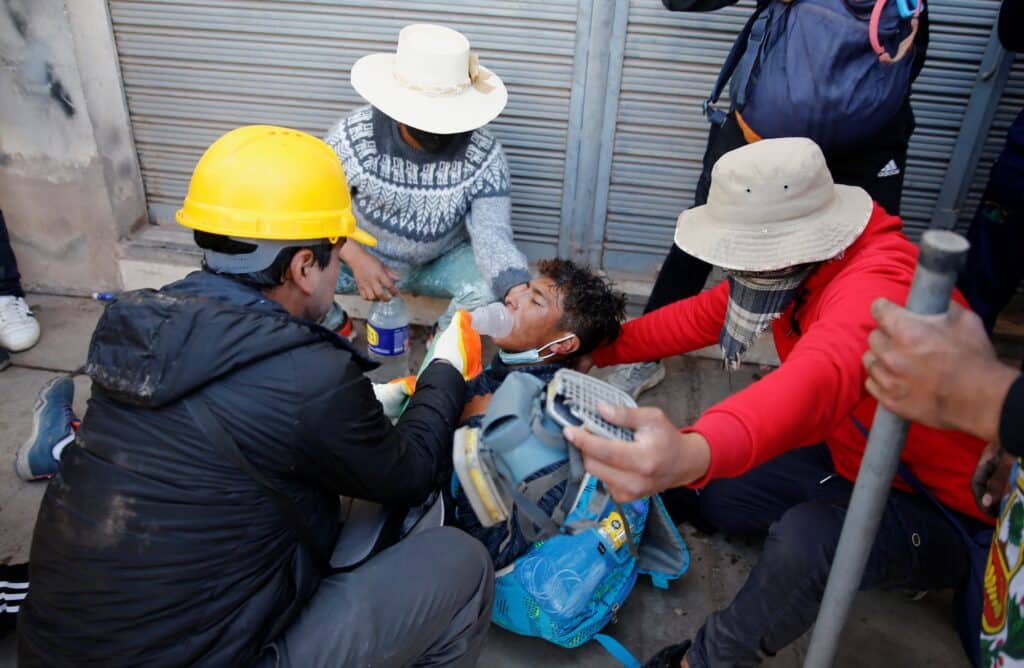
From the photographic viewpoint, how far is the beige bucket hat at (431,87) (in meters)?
3.13

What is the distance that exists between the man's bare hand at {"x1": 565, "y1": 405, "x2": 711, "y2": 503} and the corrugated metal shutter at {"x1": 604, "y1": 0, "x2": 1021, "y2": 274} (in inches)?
95.2

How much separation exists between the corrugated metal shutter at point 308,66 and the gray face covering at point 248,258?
205 centimetres

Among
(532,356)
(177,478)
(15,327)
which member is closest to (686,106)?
(532,356)

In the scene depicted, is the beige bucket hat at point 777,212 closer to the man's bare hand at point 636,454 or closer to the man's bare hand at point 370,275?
the man's bare hand at point 636,454

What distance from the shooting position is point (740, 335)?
93.7 inches

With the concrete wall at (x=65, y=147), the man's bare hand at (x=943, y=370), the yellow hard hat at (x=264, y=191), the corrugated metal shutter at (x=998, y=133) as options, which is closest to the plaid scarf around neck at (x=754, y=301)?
the man's bare hand at (x=943, y=370)

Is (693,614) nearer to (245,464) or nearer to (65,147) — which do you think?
(245,464)

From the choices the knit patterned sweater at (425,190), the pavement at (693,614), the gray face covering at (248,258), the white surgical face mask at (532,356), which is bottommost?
the pavement at (693,614)

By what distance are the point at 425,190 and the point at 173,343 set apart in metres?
1.86

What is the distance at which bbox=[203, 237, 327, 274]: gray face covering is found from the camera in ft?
6.48

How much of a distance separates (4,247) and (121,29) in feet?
3.94

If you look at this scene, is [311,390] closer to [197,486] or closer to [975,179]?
[197,486]

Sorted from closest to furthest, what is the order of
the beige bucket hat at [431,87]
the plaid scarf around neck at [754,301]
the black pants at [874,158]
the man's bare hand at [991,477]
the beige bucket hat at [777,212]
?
1. the man's bare hand at [991,477]
2. the beige bucket hat at [777,212]
3. the plaid scarf around neck at [754,301]
4. the black pants at [874,158]
5. the beige bucket hat at [431,87]

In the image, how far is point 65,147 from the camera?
400 cm
